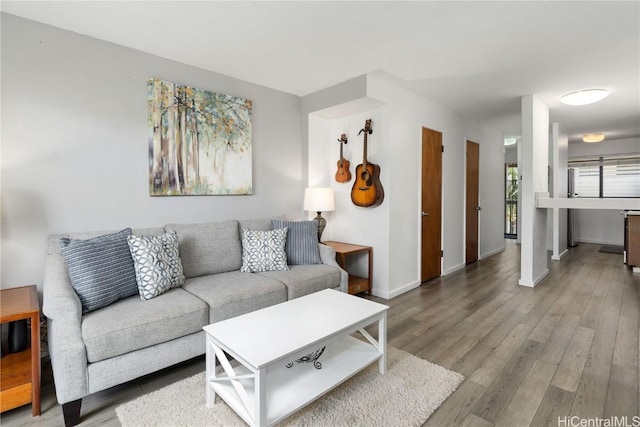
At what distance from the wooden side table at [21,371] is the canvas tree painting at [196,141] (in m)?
1.25

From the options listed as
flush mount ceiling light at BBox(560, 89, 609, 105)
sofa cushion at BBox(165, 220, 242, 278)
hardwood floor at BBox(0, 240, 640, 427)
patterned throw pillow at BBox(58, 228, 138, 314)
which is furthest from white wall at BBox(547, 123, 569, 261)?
patterned throw pillow at BBox(58, 228, 138, 314)

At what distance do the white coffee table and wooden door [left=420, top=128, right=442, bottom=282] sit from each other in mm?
2241

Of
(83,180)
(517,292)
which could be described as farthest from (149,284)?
(517,292)

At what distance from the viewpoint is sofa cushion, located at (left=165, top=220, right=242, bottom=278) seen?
8.62 feet

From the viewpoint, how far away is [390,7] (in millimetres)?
2027

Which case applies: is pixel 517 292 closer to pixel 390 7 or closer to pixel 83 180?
pixel 390 7

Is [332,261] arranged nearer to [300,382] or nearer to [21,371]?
[300,382]

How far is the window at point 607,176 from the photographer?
21.8 feet

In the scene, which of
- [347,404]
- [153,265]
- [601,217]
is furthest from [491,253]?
Result: [153,265]

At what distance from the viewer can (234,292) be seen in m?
2.26

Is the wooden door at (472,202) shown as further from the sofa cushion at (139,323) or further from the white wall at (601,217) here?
the sofa cushion at (139,323)

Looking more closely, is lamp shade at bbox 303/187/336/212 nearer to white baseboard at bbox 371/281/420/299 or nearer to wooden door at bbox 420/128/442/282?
white baseboard at bbox 371/281/420/299

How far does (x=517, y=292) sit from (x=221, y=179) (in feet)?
11.2

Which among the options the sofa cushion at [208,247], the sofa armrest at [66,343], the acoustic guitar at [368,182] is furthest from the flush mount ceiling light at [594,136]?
the sofa armrest at [66,343]
